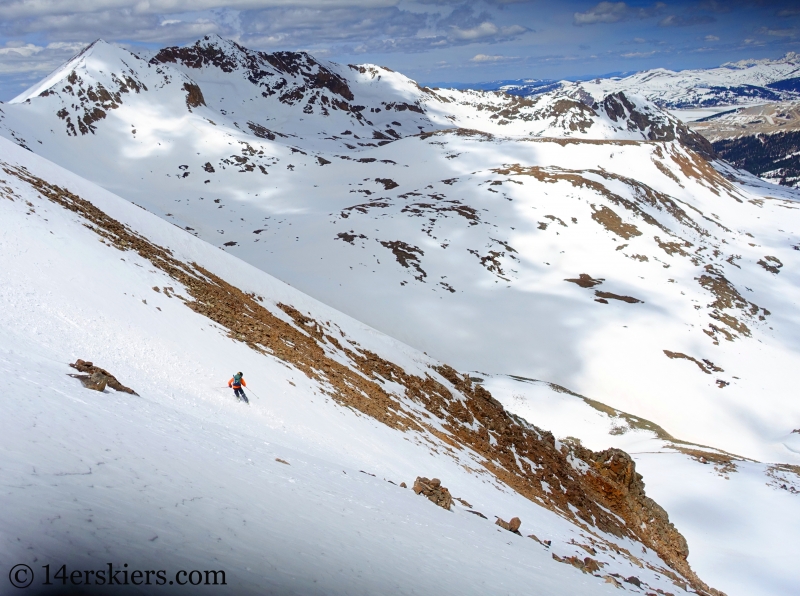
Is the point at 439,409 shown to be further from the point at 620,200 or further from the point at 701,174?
the point at 701,174

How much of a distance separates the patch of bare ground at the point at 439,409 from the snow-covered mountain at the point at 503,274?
1.00ft

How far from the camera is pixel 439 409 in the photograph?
81.7 feet

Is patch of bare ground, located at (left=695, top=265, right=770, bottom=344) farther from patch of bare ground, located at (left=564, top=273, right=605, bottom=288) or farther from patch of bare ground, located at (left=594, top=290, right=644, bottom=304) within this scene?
patch of bare ground, located at (left=564, top=273, right=605, bottom=288)

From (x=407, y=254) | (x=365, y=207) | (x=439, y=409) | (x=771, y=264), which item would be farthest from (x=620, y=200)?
(x=439, y=409)

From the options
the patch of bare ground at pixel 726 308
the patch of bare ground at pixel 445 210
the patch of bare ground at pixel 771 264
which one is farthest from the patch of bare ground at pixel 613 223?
the patch of bare ground at pixel 771 264

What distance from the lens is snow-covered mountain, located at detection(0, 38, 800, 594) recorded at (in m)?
24.9

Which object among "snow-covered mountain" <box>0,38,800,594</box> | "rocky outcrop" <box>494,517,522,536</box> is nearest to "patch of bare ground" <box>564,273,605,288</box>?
"snow-covered mountain" <box>0,38,800,594</box>

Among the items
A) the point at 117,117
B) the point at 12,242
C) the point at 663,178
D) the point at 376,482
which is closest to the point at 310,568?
the point at 376,482

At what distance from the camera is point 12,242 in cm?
1527

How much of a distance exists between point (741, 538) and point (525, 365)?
28781mm

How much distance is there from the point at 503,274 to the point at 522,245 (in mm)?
8795

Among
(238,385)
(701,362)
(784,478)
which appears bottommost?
(238,385)

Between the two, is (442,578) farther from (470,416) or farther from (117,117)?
(117,117)

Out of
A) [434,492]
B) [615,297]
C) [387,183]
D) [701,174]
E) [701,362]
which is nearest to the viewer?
[434,492]
